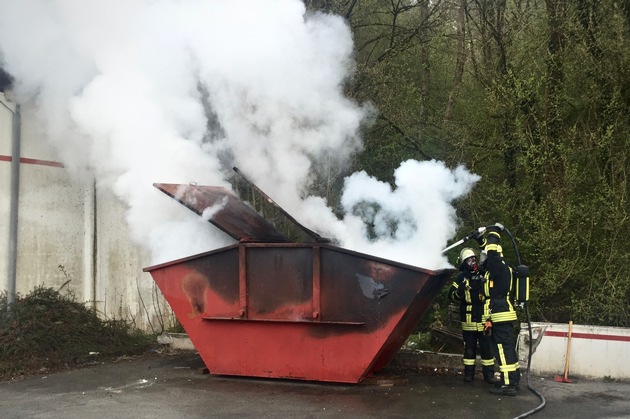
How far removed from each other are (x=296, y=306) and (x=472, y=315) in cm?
215

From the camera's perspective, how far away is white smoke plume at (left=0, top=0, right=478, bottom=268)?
27.1 feet

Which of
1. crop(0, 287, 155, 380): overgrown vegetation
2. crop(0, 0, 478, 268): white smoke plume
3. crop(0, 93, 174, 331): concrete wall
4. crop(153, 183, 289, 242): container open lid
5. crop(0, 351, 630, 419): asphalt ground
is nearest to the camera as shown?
crop(0, 351, 630, 419): asphalt ground

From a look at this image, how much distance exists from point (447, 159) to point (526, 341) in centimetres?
369

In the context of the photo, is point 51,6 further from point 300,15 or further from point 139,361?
point 139,361

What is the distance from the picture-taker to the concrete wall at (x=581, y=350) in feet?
25.6

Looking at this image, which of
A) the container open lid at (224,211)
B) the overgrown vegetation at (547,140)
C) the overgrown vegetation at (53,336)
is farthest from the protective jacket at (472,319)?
the overgrown vegetation at (53,336)

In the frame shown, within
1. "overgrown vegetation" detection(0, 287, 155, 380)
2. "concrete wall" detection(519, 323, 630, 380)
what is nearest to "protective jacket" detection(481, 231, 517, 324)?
"concrete wall" detection(519, 323, 630, 380)

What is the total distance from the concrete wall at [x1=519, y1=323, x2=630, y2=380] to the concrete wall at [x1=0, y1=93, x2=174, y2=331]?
617 centimetres

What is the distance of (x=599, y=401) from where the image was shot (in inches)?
265

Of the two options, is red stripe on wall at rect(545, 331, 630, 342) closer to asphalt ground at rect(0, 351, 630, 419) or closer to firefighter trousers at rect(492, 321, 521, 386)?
asphalt ground at rect(0, 351, 630, 419)

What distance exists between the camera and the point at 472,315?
7574 millimetres

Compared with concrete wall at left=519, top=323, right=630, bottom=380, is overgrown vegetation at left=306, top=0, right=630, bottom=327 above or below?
above

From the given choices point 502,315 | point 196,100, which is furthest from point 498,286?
point 196,100

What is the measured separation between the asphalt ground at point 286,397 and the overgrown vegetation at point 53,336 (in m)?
A: 0.50
